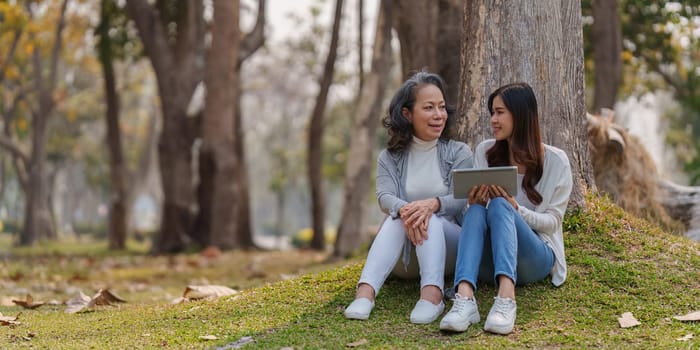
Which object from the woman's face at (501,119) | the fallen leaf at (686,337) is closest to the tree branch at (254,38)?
the woman's face at (501,119)

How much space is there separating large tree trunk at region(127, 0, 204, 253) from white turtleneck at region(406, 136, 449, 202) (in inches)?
396

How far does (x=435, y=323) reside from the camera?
4.88 m

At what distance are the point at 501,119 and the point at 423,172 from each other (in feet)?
1.91

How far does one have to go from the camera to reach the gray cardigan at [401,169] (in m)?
5.34

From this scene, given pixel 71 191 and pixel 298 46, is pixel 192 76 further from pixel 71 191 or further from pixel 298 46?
pixel 71 191

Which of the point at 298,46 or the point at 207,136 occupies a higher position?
the point at 298,46

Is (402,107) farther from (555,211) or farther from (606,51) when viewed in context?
(606,51)

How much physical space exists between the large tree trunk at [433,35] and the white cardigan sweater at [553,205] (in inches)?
166

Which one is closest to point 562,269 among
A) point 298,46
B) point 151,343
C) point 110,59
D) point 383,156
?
point 383,156

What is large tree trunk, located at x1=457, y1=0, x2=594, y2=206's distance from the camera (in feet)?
19.8

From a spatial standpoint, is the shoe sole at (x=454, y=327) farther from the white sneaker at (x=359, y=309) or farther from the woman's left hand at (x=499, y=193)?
the woman's left hand at (x=499, y=193)

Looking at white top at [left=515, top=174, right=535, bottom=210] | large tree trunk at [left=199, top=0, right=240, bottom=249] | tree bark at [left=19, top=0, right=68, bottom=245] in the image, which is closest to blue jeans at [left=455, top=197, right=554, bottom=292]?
white top at [left=515, top=174, right=535, bottom=210]

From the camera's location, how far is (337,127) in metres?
35.9

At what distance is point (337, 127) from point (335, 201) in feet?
170
